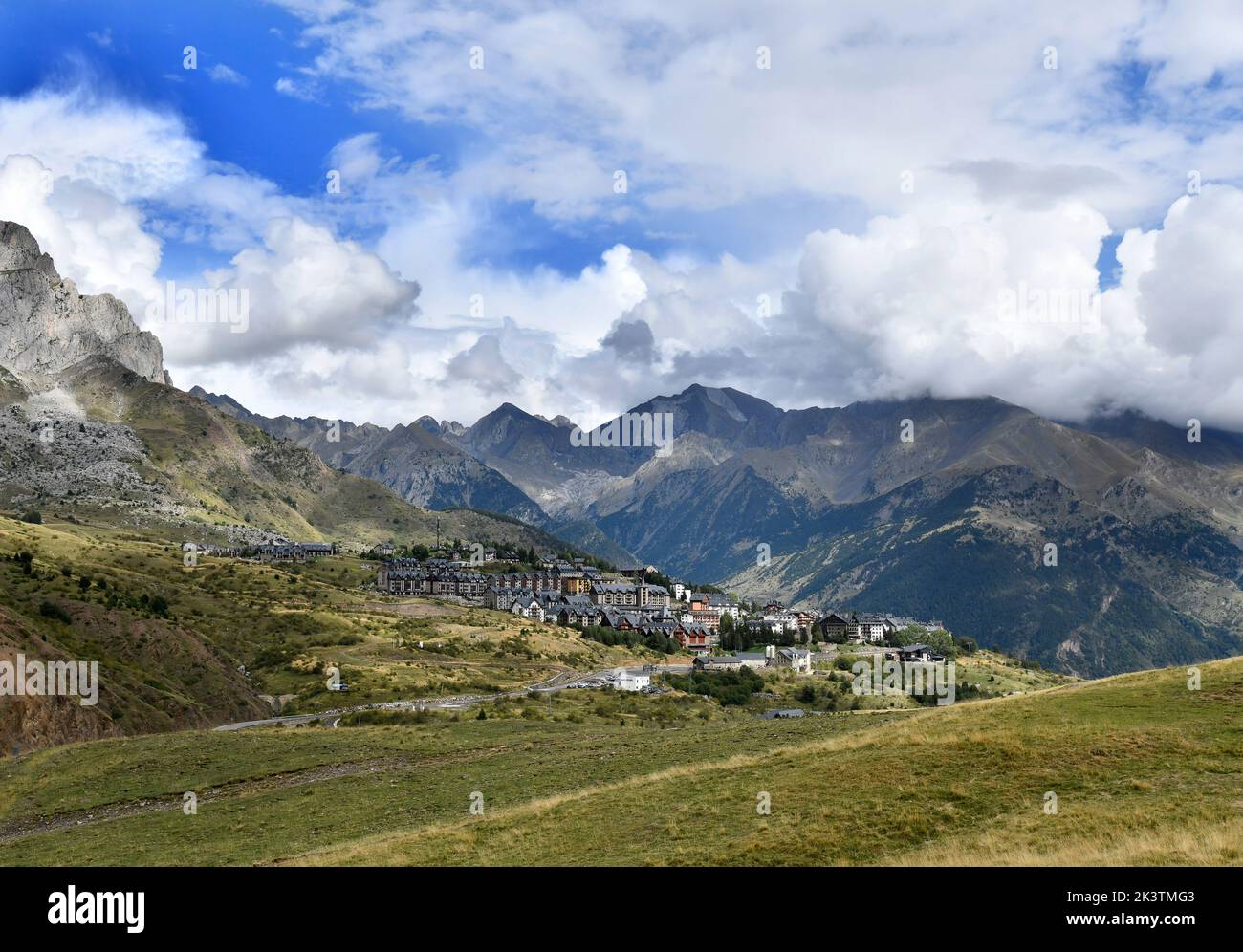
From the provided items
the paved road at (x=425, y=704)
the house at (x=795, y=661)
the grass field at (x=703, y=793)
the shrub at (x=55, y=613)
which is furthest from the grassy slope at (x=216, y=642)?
the house at (x=795, y=661)

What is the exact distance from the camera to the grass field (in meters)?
26.1

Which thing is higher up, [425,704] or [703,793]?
[703,793]

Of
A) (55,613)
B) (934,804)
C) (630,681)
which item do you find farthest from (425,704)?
(934,804)

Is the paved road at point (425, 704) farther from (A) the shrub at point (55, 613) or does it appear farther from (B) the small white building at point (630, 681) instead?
(A) the shrub at point (55, 613)

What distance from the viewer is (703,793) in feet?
117
